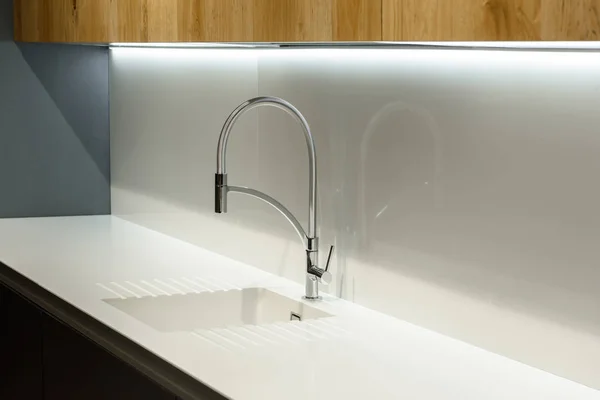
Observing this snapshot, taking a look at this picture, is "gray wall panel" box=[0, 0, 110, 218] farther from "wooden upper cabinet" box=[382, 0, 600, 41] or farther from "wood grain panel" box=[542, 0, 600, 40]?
"wood grain panel" box=[542, 0, 600, 40]

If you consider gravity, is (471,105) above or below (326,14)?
below

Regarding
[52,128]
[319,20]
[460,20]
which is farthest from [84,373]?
[52,128]

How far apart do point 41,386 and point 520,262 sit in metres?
1.44

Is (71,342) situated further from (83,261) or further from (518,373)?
(518,373)

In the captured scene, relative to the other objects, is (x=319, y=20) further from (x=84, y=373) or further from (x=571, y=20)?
(x=84, y=373)

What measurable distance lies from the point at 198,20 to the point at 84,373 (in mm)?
886

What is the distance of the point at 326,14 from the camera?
200 cm

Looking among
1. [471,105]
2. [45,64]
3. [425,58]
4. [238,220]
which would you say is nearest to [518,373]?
[471,105]

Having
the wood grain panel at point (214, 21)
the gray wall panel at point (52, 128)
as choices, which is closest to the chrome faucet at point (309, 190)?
the wood grain panel at point (214, 21)

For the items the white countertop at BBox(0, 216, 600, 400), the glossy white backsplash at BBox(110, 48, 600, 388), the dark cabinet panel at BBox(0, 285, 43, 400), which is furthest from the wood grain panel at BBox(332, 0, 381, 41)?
the dark cabinet panel at BBox(0, 285, 43, 400)

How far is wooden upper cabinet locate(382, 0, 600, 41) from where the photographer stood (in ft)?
4.61

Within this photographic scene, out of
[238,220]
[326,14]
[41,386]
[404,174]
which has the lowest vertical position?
[41,386]

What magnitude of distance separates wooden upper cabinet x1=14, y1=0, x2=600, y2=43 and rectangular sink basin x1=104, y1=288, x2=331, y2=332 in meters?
0.67

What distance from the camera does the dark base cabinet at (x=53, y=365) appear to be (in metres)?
Result: 2.17
